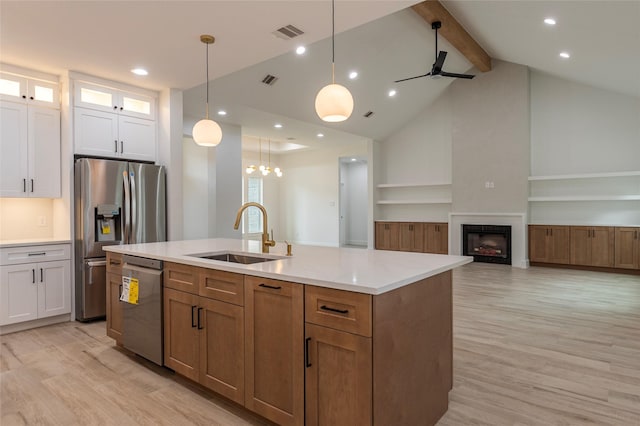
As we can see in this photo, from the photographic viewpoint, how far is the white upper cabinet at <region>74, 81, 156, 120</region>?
4.07m

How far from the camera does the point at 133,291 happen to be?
9.29 ft

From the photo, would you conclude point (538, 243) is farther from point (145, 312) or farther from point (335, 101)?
point (145, 312)

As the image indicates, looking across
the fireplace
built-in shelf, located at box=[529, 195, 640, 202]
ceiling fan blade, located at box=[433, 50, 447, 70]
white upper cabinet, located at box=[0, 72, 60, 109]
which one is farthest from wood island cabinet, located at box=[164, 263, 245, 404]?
built-in shelf, located at box=[529, 195, 640, 202]

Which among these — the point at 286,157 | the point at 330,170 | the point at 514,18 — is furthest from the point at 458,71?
the point at 286,157

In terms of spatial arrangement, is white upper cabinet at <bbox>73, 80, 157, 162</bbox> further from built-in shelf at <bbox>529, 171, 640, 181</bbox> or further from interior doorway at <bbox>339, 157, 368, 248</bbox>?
interior doorway at <bbox>339, 157, 368, 248</bbox>

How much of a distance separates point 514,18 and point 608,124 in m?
3.26

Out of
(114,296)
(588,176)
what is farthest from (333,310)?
(588,176)

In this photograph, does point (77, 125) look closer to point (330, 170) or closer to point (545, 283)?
point (545, 283)

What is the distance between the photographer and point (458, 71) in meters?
7.84

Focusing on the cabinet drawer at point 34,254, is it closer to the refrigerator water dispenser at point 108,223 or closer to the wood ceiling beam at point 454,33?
the refrigerator water dispenser at point 108,223

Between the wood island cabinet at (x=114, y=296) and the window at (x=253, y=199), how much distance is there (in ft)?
25.4

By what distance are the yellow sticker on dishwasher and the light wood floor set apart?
19.5 inches

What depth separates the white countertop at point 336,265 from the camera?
1641 mm

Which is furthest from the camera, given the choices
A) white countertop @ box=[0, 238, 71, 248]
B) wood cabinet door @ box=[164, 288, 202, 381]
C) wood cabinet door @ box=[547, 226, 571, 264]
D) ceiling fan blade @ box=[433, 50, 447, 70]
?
wood cabinet door @ box=[547, 226, 571, 264]
